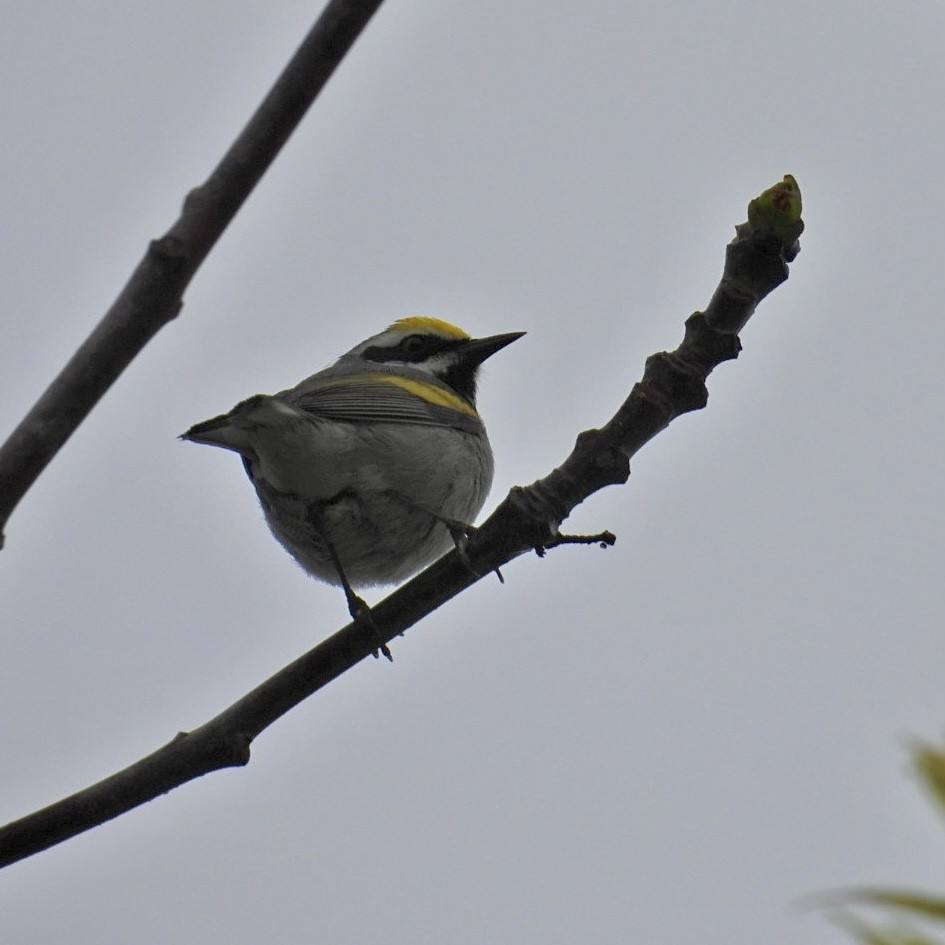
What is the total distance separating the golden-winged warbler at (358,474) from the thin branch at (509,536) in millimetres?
2496

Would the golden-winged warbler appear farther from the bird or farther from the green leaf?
the green leaf

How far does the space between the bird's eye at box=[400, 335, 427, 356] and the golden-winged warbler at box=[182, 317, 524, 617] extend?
1894mm

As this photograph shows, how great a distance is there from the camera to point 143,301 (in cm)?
200

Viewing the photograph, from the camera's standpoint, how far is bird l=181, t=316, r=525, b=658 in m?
6.14

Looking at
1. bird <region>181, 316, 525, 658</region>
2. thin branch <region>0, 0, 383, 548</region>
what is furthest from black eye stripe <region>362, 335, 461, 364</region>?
thin branch <region>0, 0, 383, 548</region>

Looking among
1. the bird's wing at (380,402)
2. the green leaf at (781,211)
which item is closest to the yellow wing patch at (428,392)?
the bird's wing at (380,402)

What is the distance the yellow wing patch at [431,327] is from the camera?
29.4ft

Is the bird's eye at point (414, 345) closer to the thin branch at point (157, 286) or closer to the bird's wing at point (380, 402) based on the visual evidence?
the bird's wing at point (380, 402)

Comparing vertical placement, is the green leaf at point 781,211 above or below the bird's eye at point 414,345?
below

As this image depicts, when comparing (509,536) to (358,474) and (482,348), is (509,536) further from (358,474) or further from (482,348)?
(482,348)

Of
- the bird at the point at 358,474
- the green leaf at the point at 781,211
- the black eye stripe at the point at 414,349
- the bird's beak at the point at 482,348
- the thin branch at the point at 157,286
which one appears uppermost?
the black eye stripe at the point at 414,349

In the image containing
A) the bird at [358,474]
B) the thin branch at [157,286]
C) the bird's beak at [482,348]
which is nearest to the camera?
the thin branch at [157,286]

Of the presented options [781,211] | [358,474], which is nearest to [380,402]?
[358,474]

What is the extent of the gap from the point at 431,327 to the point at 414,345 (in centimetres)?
20
